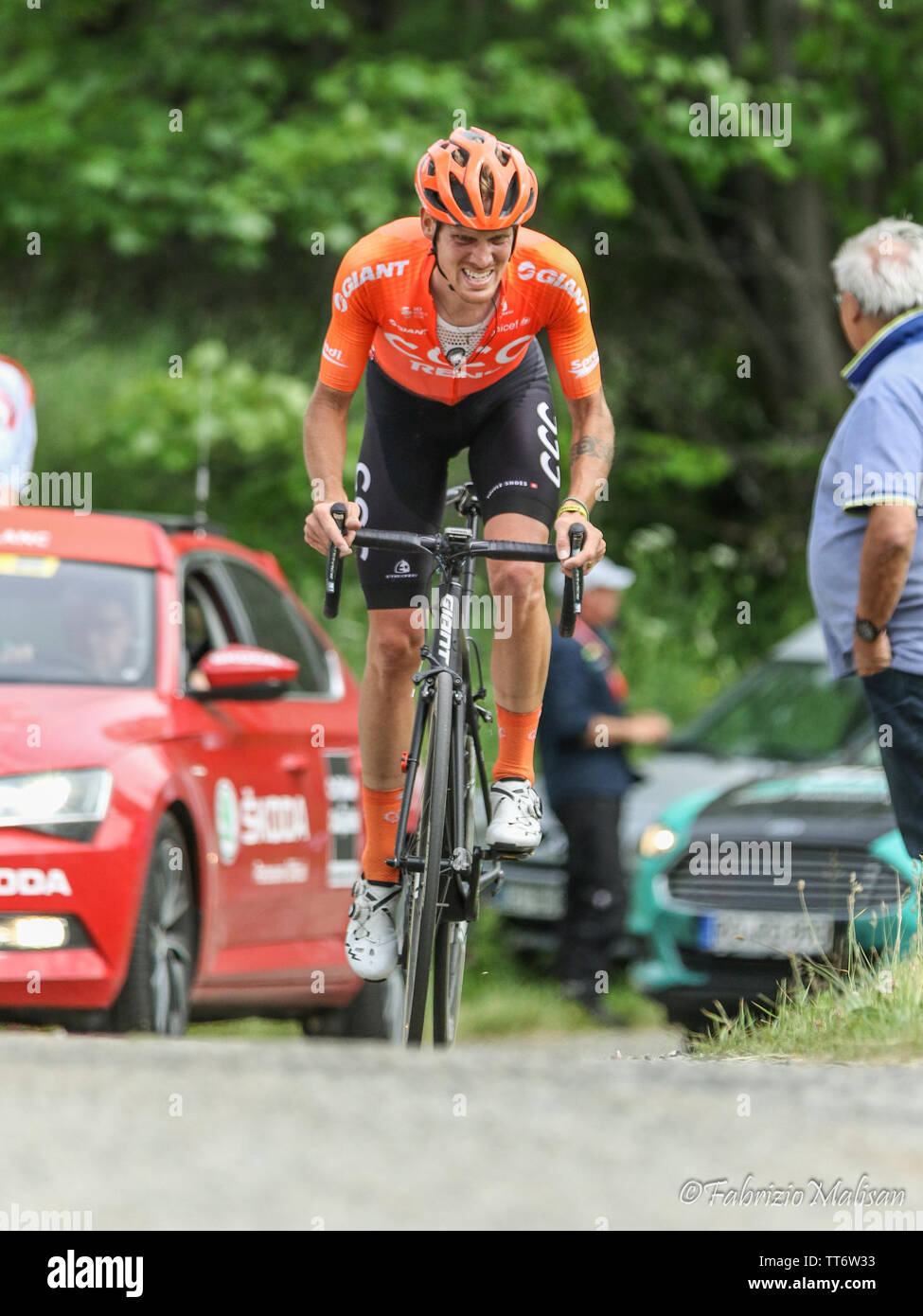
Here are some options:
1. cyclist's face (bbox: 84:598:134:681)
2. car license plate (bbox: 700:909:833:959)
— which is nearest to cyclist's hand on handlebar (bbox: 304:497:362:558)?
cyclist's face (bbox: 84:598:134:681)

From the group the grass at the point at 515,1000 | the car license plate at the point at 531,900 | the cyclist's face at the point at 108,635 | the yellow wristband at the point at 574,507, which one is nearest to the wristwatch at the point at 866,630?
the yellow wristband at the point at 574,507

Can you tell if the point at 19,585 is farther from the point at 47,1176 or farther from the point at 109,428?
the point at 109,428

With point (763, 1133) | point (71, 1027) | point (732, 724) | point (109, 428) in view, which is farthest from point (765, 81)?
point (763, 1133)

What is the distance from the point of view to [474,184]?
17.1ft

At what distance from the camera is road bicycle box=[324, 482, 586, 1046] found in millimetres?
5520

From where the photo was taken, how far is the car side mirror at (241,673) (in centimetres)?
783

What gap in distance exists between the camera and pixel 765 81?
19203mm

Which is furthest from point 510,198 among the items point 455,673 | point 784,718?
point 784,718

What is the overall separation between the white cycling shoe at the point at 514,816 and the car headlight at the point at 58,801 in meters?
1.59

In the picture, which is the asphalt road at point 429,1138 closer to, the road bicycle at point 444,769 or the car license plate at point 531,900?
the road bicycle at point 444,769

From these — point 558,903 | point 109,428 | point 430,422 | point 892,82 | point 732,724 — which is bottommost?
point 558,903

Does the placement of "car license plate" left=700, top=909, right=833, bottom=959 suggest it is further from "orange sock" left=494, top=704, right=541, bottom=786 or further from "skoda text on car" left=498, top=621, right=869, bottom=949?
"orange sock" left=494, top=704, right=541, bottom=786
